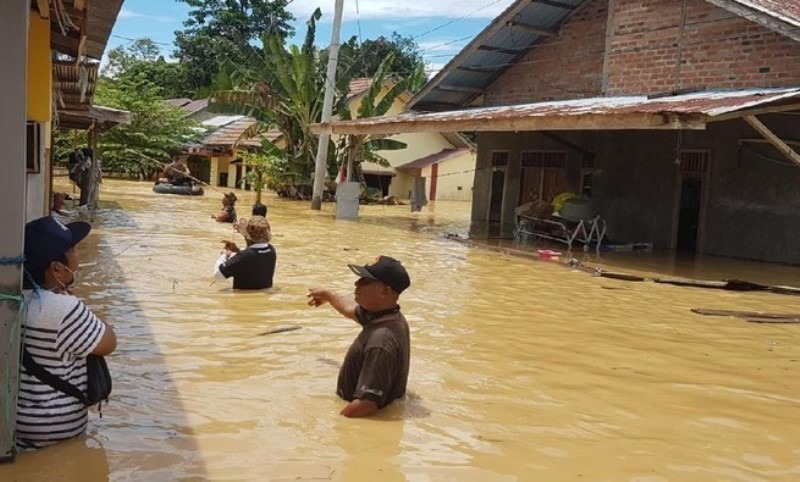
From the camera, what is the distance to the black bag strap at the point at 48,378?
341 cm

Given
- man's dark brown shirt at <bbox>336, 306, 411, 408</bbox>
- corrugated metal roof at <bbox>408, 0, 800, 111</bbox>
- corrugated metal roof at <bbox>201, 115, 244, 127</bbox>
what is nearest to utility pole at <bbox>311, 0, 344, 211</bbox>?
corrugated metal roof at <bbox>408, 0, 800, 111</bbox>

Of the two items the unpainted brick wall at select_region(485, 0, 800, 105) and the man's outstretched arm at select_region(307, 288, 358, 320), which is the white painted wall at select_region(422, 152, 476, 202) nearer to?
the unpainted brick wall at select_region(485, 0, 800, 105)

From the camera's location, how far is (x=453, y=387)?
5.30 meters

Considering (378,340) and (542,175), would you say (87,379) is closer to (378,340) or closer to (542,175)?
(378,340)

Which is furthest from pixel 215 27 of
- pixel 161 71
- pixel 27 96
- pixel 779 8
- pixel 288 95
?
pixel 27 96

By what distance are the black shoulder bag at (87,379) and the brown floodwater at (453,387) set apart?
0.96 feet

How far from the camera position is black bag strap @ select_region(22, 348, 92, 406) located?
11.2 feet

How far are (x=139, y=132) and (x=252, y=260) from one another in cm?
3120

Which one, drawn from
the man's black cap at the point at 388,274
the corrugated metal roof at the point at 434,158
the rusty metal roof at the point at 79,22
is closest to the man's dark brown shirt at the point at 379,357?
the man's black cap at the point at 388,274

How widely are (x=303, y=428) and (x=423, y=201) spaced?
18260 millimetres

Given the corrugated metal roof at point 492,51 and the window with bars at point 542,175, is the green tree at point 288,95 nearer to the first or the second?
the corrugated metal roof at point 492,51

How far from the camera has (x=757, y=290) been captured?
10.7 metres

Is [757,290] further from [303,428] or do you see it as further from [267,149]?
[267,149]

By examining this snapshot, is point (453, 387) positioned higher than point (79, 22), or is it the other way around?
point (79, 22)
